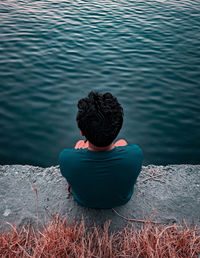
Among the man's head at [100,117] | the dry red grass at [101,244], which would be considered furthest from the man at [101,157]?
Answer: the dry red grass at [101,244]

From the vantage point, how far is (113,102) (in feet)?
5.73

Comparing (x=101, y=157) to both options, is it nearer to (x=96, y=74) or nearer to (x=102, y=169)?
(x=102, y=169)

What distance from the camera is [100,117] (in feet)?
5.61

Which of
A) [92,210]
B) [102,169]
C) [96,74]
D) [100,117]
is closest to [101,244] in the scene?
[92,210]

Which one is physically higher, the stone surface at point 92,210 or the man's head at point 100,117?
the man's head at point 100,117

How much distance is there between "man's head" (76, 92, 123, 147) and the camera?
1.71m

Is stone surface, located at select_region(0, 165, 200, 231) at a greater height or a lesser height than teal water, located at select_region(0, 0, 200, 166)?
lesser

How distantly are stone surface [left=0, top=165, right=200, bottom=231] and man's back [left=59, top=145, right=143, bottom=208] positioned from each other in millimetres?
441

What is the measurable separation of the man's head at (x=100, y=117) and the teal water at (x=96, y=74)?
1.84 metres

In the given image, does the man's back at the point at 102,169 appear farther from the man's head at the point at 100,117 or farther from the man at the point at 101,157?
the man's head at the point at 100,117

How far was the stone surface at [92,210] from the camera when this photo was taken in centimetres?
234

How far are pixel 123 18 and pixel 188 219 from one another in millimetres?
6447

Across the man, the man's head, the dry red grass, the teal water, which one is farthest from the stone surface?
the man's head

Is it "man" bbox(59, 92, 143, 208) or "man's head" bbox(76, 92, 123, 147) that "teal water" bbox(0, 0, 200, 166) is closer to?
"man" bbox(59, 92, 143, 208)
